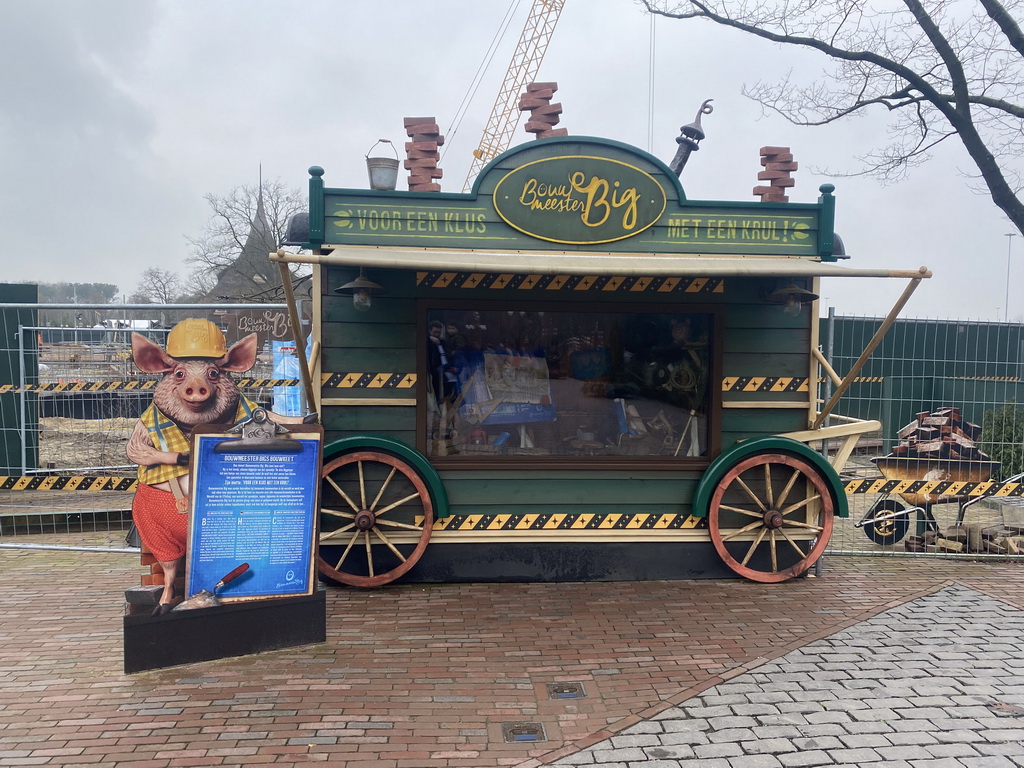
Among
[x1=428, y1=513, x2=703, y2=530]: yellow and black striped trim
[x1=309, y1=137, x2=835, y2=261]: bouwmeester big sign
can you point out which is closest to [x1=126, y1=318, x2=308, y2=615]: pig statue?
[x1=309, y1=137, x2=835, y2=261]: bouwmeester big sign

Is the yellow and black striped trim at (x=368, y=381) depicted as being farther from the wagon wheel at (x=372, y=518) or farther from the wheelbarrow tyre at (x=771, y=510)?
the wheelbarrow tyre at (x=771, y=510)

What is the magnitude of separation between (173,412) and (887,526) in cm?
634

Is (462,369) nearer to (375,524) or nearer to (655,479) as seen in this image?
(375,524)

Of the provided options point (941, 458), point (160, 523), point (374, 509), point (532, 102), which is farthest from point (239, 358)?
point (941, 458)

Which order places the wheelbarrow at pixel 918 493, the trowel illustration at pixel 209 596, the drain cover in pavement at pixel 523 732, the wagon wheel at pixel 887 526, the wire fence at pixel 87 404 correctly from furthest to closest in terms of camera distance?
1. the wagon wheel at pixel 887 526
2. the wheelbarrow at pixel 918 493
3. the wire fence at pixel 87 404
4. the trowel illustration at pixel 209 596
5. the drain cover in pavement at pixel 523 732

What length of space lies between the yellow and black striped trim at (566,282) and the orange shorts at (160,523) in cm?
230

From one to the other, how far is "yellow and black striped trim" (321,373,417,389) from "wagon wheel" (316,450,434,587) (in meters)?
0.52

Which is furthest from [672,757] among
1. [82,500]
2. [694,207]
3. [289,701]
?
[82,500]

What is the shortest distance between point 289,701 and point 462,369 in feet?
9.05

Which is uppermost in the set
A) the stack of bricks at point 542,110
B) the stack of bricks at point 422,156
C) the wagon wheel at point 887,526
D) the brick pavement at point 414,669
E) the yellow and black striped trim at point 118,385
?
the stack of bricks at point 542,110

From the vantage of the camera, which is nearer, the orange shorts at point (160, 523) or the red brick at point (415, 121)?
the orange shorts at point (160, 523)

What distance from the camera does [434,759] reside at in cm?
330

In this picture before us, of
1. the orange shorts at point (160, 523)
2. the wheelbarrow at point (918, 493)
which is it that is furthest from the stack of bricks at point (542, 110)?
the wheelbarrow at point (918, 493)

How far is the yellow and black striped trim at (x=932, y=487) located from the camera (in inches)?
259
